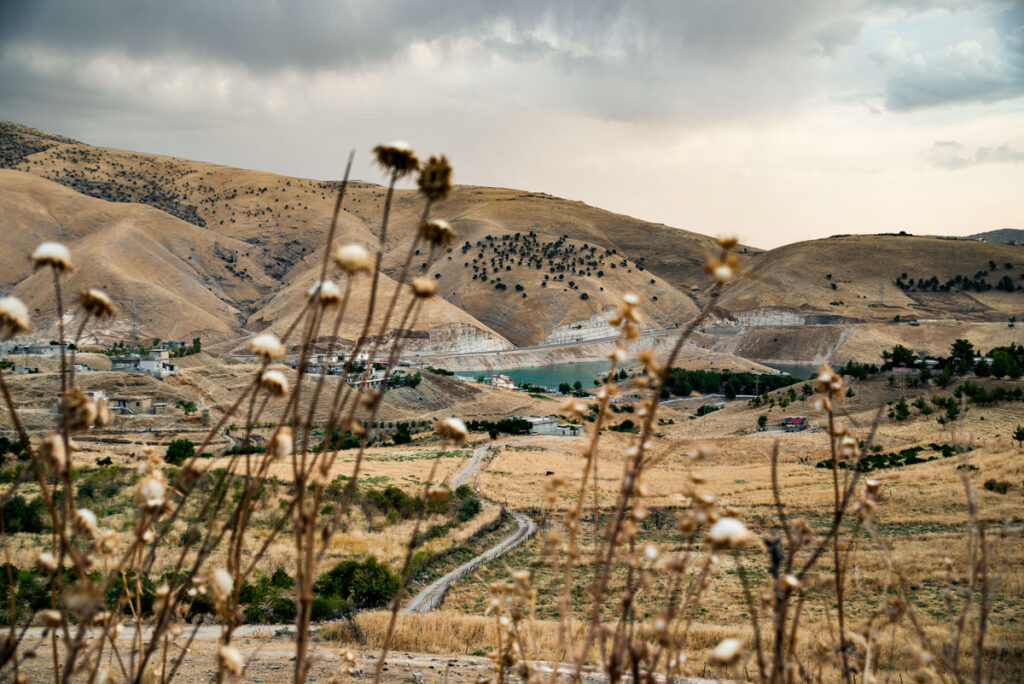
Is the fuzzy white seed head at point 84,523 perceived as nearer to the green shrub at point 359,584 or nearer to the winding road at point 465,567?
the winding road at point 465,567

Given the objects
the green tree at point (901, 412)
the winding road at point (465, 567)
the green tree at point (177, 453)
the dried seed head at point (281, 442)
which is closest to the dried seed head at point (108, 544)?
the dried seed head at point (281, 442)

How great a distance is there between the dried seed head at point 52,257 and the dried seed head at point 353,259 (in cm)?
74

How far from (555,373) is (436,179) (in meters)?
107

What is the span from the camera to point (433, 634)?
38.9ft

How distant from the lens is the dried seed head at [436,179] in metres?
1.85

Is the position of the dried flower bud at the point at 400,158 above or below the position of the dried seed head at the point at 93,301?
above

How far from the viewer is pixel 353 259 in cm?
183

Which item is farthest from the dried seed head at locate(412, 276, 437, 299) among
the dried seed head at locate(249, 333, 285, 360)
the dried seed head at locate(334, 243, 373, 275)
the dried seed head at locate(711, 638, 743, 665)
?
the dried seed head at locate(711, 638, 743, 665)

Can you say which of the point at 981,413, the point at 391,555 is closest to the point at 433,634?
the point at 391,555

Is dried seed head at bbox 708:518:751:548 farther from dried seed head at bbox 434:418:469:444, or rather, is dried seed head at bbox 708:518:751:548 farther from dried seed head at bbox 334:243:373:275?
dried seed head at bbox 334:243:373:275

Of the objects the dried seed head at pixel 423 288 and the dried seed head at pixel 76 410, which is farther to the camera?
the dried seed head at pixel 423 288

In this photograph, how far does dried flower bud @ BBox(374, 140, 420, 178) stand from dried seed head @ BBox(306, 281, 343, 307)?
38 cm

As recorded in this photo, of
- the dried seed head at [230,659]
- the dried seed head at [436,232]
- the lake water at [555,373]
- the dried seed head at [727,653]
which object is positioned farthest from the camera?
the lake water at [555,373]

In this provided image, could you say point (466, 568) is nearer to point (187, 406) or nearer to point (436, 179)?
point (436, 179)
